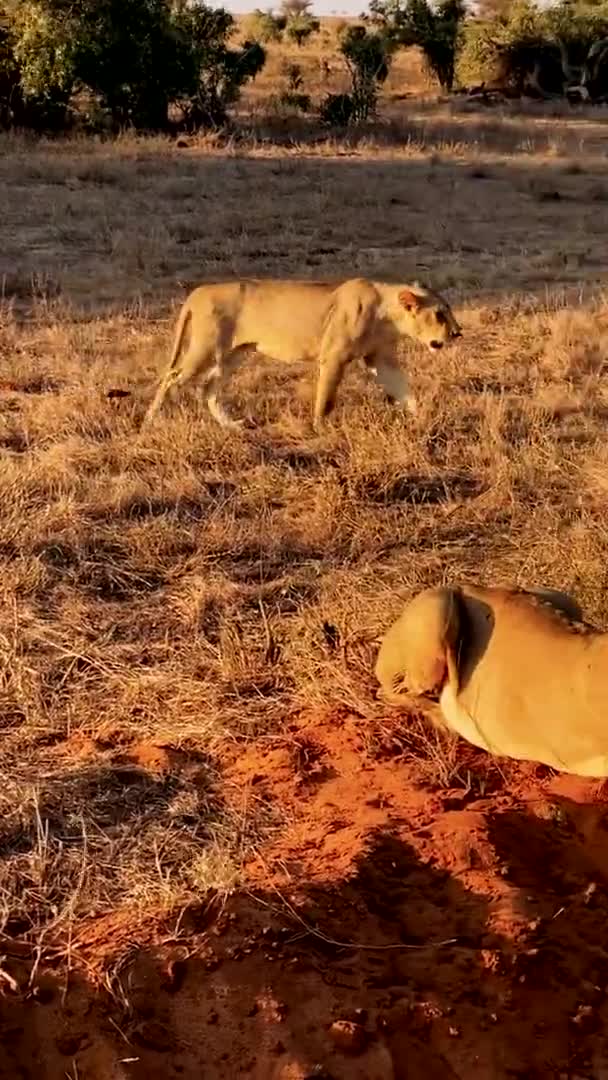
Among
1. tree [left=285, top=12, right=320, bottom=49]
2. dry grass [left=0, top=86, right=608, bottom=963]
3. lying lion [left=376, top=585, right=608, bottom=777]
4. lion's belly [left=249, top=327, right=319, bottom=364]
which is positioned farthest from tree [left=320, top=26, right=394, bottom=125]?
lying lion [left=376, top=585, right=608, bottom=777]

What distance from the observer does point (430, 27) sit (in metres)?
40.2

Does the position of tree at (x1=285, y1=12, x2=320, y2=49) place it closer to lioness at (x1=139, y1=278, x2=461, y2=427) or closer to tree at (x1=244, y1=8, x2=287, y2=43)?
tree at (x1=244, y1=8, x2=287, y2=43)

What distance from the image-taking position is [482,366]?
376 inches

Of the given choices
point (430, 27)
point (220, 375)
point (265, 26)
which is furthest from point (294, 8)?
point (220, 375)

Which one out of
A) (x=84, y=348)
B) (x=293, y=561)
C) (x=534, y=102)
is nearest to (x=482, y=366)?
(x=84, y=348)

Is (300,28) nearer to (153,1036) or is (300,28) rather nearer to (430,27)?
(430,27)

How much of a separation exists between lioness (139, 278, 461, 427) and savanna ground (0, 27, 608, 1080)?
270 mm

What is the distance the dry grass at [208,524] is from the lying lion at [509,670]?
29cm

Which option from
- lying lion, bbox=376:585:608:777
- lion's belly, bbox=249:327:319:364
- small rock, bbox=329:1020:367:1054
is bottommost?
small rock, bbox=329:1020:367:1054

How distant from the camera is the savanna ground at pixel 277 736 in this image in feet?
10.4

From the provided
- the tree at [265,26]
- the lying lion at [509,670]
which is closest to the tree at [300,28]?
the tree at [265,26]

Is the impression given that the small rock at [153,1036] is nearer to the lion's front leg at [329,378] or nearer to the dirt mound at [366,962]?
the dirt mound at [366,962]

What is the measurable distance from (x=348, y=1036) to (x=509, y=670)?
3.97 ft

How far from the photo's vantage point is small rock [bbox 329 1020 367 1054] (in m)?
3.07
